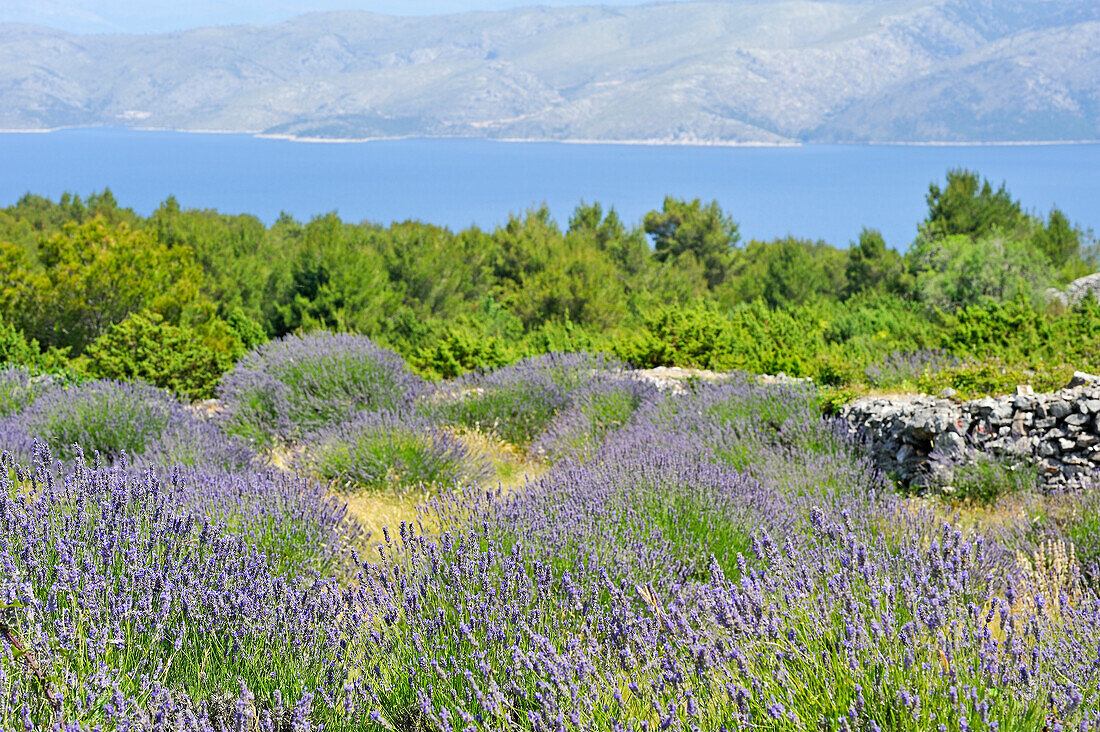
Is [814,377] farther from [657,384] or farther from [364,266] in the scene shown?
[364,266]

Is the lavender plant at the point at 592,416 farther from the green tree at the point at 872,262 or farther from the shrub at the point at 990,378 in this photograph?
the green tree at the point at 872,262

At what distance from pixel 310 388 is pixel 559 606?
15.3 feet

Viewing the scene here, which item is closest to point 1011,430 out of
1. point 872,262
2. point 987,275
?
point 987,275

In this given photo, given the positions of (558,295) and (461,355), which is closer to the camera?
(461,355)

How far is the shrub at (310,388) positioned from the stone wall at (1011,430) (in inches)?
143

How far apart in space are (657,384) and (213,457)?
3950 mm

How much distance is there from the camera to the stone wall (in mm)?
4609

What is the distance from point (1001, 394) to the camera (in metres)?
5.10

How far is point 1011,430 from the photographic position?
15.7 feet

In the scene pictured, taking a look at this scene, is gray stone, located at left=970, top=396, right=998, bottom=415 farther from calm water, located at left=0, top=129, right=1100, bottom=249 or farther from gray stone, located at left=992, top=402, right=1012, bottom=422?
calm water, located at left=0, top=129, right=1100, bottom=249

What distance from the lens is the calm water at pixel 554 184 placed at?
11006 cm

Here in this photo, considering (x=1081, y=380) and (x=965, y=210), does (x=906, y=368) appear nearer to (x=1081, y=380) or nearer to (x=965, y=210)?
(x=1081, y=380)

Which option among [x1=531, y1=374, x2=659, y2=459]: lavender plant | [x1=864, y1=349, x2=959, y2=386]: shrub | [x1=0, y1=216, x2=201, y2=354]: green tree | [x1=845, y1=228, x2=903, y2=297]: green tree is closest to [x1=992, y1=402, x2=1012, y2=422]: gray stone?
[x1=864, y1=349, x2=959, y2=386]: shrub

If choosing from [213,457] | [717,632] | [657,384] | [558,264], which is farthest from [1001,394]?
[558,264]
